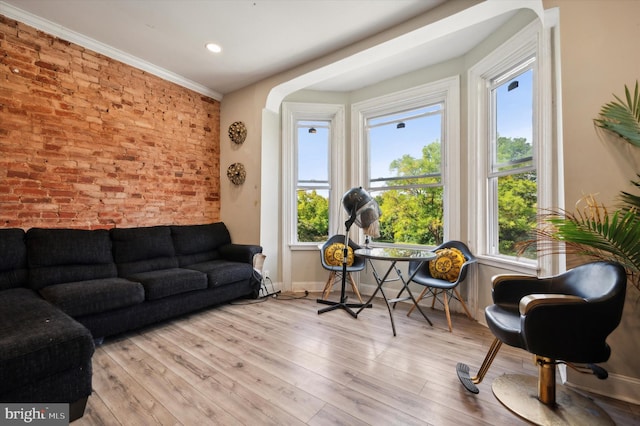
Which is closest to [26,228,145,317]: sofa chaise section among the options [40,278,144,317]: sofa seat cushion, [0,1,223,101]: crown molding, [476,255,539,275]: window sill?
[40,278,144,317]: sofa seat cushion

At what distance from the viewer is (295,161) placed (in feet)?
14.0

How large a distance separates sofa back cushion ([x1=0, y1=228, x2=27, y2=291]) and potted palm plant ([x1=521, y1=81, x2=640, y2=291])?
4.13 metres

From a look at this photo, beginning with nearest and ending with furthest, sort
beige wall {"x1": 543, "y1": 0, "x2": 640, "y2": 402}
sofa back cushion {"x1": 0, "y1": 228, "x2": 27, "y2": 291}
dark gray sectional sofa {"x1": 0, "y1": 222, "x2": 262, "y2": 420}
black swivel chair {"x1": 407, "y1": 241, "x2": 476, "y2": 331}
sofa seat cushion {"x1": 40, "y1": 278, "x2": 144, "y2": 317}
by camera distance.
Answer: dark gray sectional sofa {"x1": 0, "y1": 222, "x2": 262, "y2": 420}, beige wall {"x1": 543, "y1": 0, "x2": 640, "y2": 402}, sofa seat cushion {"x1": 40, "y1": 278, "x2": 144, "y2": 317}, sofa back cushion {"x1": 0, "y1": 228, "x2": 27, "y2": 291}, black swivel chair {"x1": 407, "y1": 241, "x2": 476, "y2": 331}

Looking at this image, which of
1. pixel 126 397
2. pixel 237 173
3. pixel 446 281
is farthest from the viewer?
pixel 237 173

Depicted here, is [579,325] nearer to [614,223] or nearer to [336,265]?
[614,223]

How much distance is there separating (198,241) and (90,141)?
5.33 feet

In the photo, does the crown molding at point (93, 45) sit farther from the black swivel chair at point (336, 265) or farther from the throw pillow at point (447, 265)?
the throw pillow at point (447, 265)

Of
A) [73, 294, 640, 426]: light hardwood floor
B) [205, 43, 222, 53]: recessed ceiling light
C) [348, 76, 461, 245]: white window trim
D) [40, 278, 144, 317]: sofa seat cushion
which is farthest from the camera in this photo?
[348, 76, 461, 245]: white window trim

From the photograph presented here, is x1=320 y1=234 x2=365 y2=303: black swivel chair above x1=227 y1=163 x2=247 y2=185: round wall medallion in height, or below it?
below

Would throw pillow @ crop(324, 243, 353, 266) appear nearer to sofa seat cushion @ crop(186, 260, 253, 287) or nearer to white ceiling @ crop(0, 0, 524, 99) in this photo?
sofa seat cushion @ crop(186, 260, 253, 287)

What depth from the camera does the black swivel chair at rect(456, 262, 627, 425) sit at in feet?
4.67

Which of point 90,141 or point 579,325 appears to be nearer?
point 579,325

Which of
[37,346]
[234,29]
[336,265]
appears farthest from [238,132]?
[37,346]

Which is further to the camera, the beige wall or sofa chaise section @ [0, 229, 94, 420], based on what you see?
the beige wall
